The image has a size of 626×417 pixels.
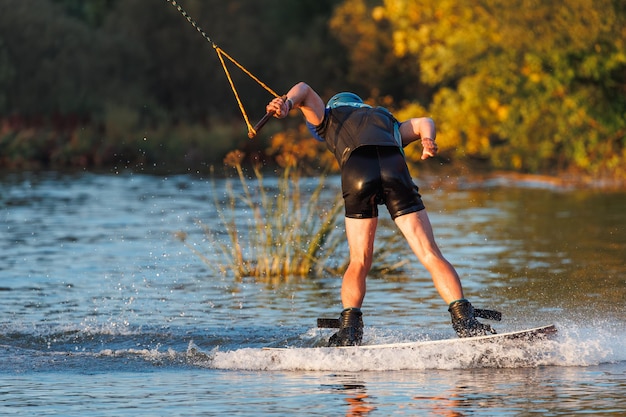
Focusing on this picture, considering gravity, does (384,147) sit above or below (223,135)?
below

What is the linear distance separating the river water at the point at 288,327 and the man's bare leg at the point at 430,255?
0.42m

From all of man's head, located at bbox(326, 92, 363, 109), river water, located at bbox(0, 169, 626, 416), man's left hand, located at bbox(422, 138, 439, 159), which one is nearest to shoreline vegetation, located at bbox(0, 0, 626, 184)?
river water, located at bbox(0, 169, 626, 416)

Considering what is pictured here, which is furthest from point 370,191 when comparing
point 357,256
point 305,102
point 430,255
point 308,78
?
point 308,78

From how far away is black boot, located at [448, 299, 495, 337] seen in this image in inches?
391

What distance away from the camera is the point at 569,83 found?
3012 cm

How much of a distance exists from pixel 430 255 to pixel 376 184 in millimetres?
585

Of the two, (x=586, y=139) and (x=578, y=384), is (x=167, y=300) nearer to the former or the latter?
(x=578, y=384)

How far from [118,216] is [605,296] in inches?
507

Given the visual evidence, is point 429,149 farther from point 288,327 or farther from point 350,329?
point 288,327

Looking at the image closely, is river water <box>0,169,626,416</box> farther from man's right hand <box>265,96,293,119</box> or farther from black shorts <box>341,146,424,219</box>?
man's right hand <box>265,96,293,119</box>

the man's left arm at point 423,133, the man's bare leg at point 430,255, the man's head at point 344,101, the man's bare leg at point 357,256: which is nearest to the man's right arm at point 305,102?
the man's head at point 344,101

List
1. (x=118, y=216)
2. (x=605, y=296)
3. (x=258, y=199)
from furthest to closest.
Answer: (x=258, y=199) < (x=118, y=216) < (x=605, y=296)

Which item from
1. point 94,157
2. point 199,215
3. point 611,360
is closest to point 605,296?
point 611,360

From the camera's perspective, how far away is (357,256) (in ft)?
34.0
